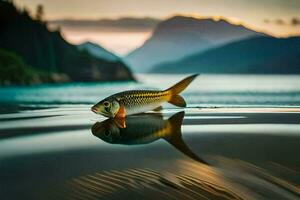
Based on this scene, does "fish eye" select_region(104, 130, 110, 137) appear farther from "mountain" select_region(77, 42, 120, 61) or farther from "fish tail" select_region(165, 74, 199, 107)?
"mountain" select_region(77, 42, 120, 61)

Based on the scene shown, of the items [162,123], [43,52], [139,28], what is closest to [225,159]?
[162,123]

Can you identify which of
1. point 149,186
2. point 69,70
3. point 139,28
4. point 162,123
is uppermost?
point 139,28

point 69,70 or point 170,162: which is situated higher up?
point 69,70

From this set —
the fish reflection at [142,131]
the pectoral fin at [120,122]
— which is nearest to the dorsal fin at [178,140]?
the fish reflection at [142,131]

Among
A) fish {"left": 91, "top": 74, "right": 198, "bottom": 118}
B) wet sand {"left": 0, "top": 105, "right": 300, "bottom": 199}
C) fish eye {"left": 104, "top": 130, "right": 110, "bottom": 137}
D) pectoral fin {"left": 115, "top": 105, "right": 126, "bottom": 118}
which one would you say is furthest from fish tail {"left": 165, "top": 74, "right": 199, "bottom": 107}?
fish eye {"left": 104, "top": 130, "right": 110, "bottom": 137}

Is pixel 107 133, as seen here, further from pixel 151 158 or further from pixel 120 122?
pixel 151 158

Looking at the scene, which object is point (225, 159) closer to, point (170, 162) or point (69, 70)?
point (170, 162)

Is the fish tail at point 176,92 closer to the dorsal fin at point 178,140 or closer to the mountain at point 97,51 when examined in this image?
the dorsal fin at point 178,140
